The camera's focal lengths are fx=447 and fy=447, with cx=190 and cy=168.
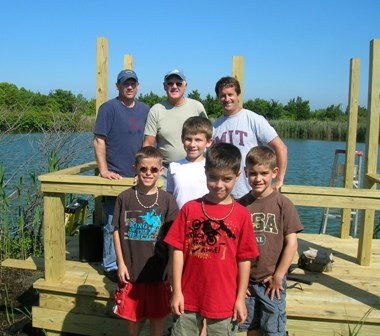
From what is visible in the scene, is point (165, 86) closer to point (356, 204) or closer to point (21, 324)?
point (356, 204)

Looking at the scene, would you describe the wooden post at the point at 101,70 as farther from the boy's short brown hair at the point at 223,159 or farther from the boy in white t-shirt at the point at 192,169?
the boy's short brown hair at the point at 223,159

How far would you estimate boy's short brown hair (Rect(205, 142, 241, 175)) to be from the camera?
7.48ft

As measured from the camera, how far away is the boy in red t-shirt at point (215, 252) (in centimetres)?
229

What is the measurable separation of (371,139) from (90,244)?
9.49ft

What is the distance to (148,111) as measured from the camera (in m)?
4.06

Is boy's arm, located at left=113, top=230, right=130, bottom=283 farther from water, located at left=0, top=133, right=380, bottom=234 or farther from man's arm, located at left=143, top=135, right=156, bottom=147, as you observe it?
water, located at left=0, top=133, right=380, bottom=234

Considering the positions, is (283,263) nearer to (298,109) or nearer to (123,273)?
(123,273)

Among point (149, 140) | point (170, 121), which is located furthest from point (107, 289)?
point (170, 121)

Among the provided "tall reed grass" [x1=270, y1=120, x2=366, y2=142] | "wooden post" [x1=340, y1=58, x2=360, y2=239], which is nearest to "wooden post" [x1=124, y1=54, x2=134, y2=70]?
"wooden post" [x1=340, y1=58, x2=360, y2=239]

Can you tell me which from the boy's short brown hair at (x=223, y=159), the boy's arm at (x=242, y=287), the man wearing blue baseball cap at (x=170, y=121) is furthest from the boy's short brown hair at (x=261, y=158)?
the man wearing blue baseball cap at (x=170, y=121)

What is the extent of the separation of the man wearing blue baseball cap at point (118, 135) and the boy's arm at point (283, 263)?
5.56 ft

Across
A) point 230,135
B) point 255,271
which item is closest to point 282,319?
point 255,271

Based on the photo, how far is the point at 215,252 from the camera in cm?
229

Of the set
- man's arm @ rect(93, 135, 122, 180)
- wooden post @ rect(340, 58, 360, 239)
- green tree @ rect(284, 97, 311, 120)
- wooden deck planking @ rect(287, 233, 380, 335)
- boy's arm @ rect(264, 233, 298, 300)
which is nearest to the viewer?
boy's arm @ rect(264, 233, 298, 300)
